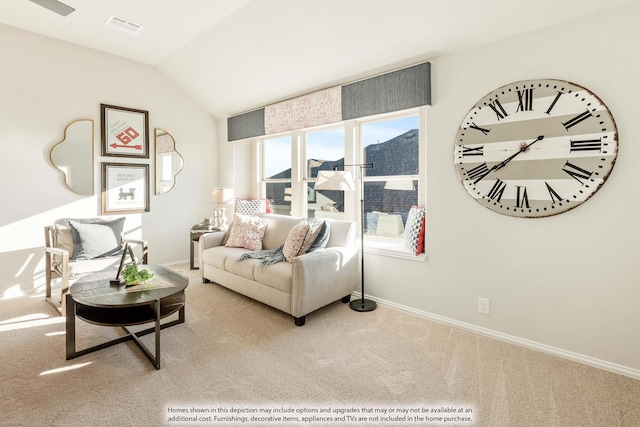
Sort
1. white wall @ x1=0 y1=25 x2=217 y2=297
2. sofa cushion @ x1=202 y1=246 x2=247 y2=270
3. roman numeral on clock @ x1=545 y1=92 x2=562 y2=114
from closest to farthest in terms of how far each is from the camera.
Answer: roman numeral on clock @ x1=545 y1=92 x2=562 y2=114
white wall @ x1=0 y1=25 x2=217 y2=297
sofa cushion @ x1=202 y1=246 x2=247 y2=270

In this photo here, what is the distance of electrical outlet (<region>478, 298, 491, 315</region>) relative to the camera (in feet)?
8.84

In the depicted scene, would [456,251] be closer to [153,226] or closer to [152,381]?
[152,381]

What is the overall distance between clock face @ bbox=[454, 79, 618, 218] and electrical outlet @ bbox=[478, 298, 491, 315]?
74 cm

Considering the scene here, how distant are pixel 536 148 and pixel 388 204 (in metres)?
1.49

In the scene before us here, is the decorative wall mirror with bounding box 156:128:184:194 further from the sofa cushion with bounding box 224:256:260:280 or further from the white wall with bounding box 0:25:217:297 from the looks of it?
the sofa cushion with bounding box 224:256:260:280

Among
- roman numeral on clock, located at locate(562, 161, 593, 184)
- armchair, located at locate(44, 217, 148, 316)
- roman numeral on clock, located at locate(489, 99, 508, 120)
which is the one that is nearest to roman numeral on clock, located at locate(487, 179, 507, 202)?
roman numeral on clock, located at locate(562, 161, 593, 184)

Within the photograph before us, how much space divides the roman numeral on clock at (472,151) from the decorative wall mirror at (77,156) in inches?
166

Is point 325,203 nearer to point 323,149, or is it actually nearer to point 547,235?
point 323,149

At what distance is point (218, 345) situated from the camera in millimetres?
2529

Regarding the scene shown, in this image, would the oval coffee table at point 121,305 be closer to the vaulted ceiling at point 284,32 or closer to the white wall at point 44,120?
the white wall at point 44,120

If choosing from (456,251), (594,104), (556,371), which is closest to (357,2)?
(594,104)

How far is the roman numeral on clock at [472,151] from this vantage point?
8.72 feet

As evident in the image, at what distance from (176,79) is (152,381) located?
407 centimetres

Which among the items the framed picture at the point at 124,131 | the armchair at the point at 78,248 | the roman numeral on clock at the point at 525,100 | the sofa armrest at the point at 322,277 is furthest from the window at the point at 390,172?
the framed picture at the point at 124,131
